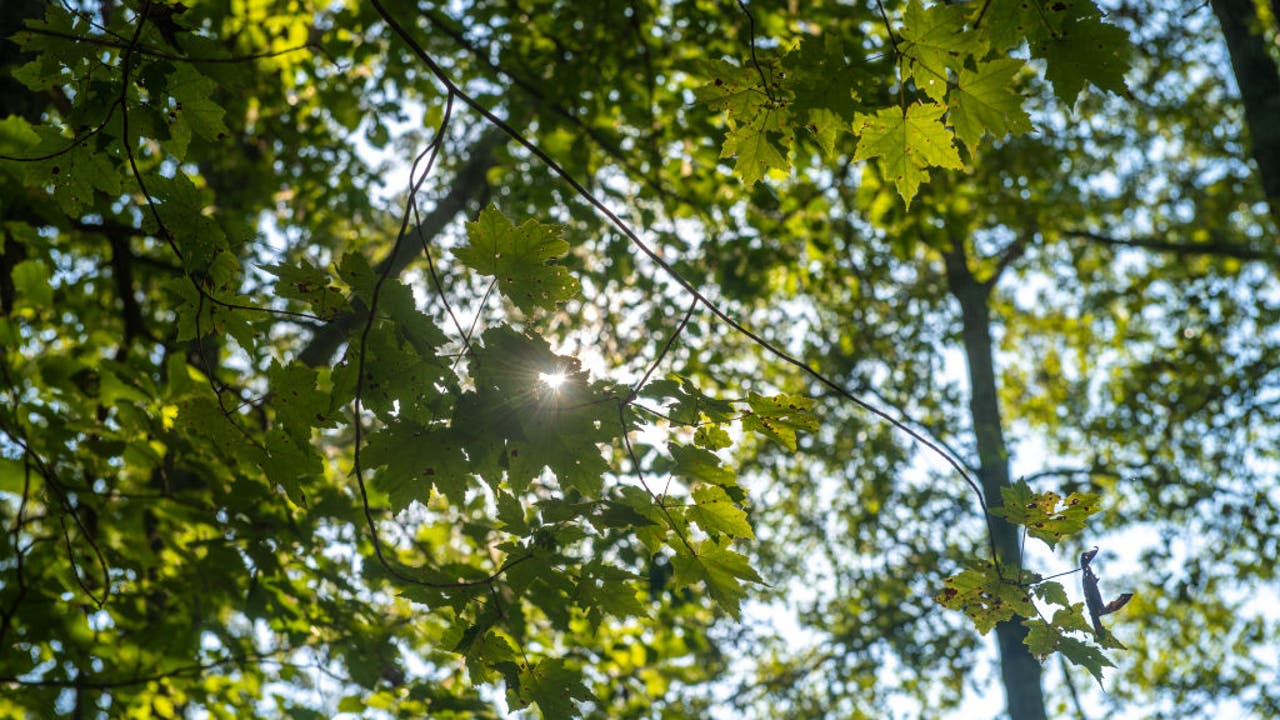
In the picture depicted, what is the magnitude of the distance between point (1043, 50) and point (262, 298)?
623 centimetres

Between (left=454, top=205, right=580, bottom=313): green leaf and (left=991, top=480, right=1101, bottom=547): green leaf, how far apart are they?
118 cm

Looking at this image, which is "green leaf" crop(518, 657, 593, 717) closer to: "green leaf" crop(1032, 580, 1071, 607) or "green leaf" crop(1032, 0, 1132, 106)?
"green leaf" crop(1032, 580, 1071, 607)

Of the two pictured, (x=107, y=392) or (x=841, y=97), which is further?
(x=107, y=392)

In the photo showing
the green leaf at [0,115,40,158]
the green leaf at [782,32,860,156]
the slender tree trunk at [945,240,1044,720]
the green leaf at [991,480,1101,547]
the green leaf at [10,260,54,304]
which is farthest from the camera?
the slender tree trunk at [945,240,1044,720]

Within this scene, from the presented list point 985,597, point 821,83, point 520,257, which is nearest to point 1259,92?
point 821,83

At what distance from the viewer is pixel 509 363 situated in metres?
1.83

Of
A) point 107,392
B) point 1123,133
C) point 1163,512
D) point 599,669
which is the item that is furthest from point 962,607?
point 1123,133

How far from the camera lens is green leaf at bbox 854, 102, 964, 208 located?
206 cm

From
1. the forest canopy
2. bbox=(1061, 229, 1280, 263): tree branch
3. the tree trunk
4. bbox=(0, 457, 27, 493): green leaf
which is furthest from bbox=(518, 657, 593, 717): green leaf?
bbox=(1061, 229, 1280, 263): tree branch

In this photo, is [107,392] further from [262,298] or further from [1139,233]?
[1139,233]

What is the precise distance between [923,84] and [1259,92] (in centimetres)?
249

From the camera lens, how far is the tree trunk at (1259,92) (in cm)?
327

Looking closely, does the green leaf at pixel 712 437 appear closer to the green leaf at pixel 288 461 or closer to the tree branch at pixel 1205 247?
the green leaf at pixel 288 461

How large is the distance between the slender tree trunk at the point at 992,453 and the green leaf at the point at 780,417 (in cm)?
271
